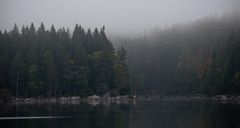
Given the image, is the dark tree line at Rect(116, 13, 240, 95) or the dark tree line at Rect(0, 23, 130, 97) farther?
the dark tree line at Rect(116, 13, 240, 95)

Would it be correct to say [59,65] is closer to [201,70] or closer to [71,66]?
[71,66]

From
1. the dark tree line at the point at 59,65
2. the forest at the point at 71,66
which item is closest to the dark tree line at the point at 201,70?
the forest at the point at 71,66

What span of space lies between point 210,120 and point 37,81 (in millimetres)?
56898

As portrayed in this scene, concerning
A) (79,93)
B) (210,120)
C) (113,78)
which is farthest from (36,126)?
(113,78)

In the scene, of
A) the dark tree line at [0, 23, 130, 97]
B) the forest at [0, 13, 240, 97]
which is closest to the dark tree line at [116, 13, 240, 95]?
the forest at [0, 13, 240, 97]

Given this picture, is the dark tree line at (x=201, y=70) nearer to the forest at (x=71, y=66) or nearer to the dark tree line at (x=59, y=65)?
the forest at (x=71, y=66)

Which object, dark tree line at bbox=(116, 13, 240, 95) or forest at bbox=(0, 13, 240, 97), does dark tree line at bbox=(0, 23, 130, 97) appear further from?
dark tree line at bbox=(116, 13, 240, 95)

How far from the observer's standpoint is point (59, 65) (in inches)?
4087

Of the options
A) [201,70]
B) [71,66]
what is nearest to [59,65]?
[71,66]

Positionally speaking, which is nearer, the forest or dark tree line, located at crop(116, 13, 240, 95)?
the forest

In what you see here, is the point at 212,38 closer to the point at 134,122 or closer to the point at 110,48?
the point at 110,48

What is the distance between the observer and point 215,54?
418ft

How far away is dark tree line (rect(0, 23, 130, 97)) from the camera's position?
9756cm

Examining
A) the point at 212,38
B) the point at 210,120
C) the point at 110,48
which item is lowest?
the point at 210,120
